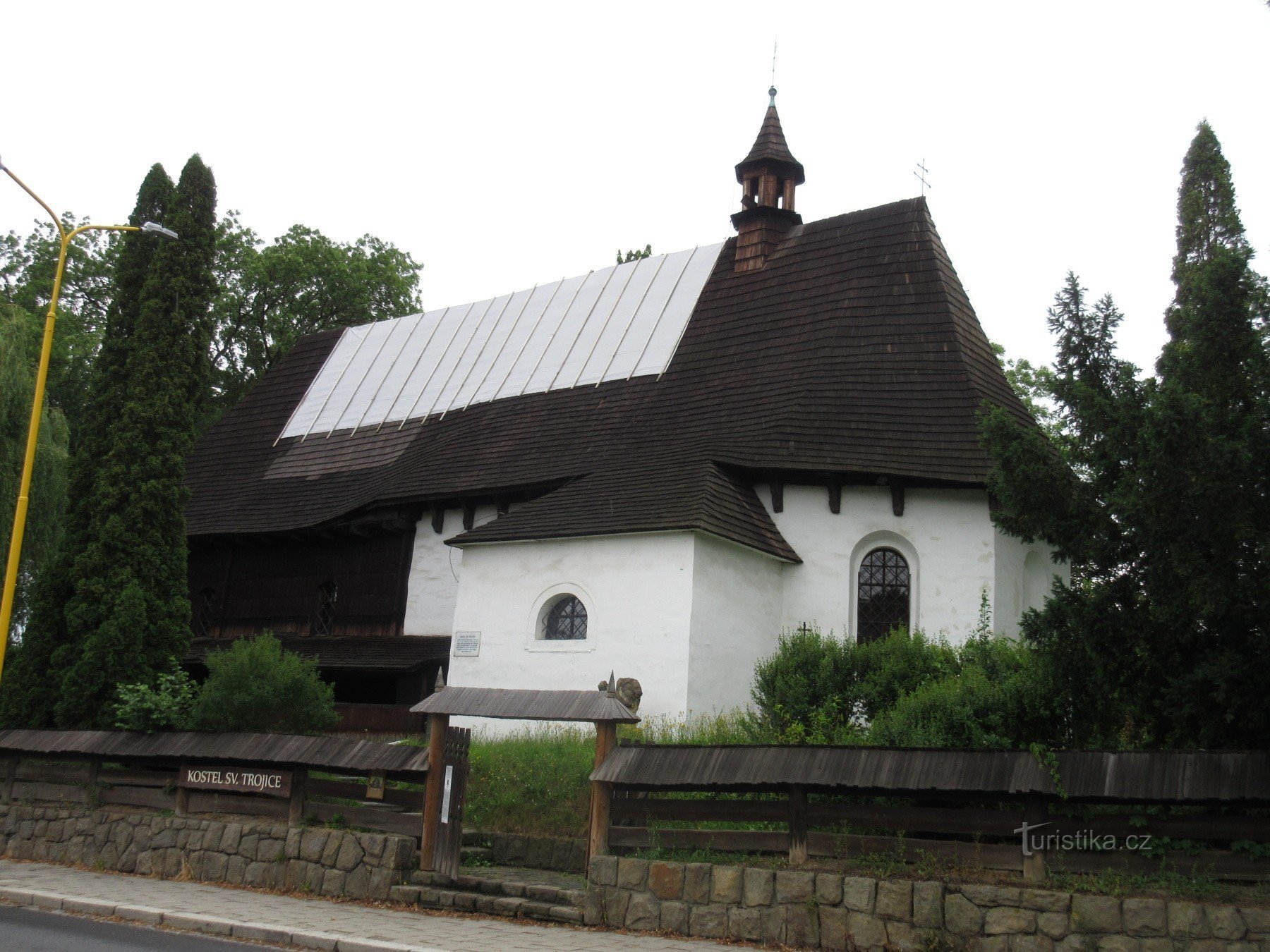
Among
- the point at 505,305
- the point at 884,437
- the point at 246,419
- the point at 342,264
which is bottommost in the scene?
the point at 884,437

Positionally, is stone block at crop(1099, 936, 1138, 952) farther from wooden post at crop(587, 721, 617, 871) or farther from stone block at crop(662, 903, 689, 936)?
wooden post at crop(587, 721, 617, 871)

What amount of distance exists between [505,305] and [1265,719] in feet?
69.3

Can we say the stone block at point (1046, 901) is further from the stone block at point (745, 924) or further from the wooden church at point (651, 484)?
the wooden church at point (651, 484)

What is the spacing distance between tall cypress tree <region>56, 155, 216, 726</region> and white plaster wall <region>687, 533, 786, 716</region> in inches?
286

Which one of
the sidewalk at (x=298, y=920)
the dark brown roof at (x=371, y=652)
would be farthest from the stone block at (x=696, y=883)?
the dark brown roof at (x=371, y=652)

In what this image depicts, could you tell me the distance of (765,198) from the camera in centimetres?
2402

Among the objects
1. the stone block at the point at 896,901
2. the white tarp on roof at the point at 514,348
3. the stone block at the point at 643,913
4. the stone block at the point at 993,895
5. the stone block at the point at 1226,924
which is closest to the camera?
the stone block at the point at 1226,924

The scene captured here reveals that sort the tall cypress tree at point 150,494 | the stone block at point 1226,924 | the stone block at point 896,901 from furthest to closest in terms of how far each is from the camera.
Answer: the tall cypress tree at point 150,494
the stone block at point 896,901
the stone block at point 1226,924

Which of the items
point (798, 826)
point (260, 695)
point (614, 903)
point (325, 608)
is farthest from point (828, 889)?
point (325, 608)

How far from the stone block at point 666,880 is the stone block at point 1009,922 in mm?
2571

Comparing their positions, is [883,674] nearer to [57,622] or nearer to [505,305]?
[57,622]

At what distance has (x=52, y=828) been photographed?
14164 millimetres

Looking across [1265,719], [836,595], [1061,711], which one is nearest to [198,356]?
[836,595]

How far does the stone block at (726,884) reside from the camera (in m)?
9.59
